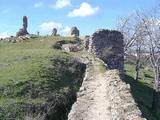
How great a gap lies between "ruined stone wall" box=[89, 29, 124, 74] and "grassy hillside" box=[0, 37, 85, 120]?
548cm

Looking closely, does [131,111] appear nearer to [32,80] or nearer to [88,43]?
[32,80]

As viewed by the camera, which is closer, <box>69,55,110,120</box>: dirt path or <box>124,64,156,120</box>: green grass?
<box>69,55,110,120</box>: dirt path

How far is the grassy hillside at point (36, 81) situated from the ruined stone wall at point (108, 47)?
5.48m

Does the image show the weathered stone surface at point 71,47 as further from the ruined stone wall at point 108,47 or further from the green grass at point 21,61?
the ruined stone wall at point 108,47

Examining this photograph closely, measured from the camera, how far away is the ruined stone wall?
1681 inches

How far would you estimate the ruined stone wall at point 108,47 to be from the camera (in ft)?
140

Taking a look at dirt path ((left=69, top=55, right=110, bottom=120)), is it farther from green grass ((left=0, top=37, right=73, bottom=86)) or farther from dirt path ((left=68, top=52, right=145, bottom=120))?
green grass ((left=0, top=37, right=73, bottom=86))

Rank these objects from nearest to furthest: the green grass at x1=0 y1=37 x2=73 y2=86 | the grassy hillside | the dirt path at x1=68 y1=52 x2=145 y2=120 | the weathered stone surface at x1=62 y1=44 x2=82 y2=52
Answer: the dirt path at x1=68 y1=52 x2=145 y2=120
the grassy hillside
the green grass at x1=0 y1=37 x2=73 y2=86
the weathered stone surface at x1=62 y1=44 x2=82 y2=52

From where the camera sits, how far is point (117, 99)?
2167cm

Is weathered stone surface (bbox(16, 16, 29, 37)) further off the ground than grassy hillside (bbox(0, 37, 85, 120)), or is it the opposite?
weathered stone surface (bbox(16, 16, 29, 37))

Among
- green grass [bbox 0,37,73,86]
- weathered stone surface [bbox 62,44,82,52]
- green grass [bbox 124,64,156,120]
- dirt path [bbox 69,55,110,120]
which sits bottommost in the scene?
green grass [bbox 124,64,156,120]

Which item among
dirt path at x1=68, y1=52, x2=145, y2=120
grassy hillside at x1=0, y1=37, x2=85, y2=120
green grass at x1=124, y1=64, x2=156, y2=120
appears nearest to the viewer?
dirt path at x1=68, y1=52, x2=145, y2=120

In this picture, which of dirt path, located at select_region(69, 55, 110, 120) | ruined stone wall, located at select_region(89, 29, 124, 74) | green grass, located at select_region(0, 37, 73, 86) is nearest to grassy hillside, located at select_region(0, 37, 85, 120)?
green grass, located at select_region(0, 37, 73, 86)

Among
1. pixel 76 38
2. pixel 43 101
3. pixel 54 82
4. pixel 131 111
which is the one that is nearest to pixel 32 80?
pixel 54 82
